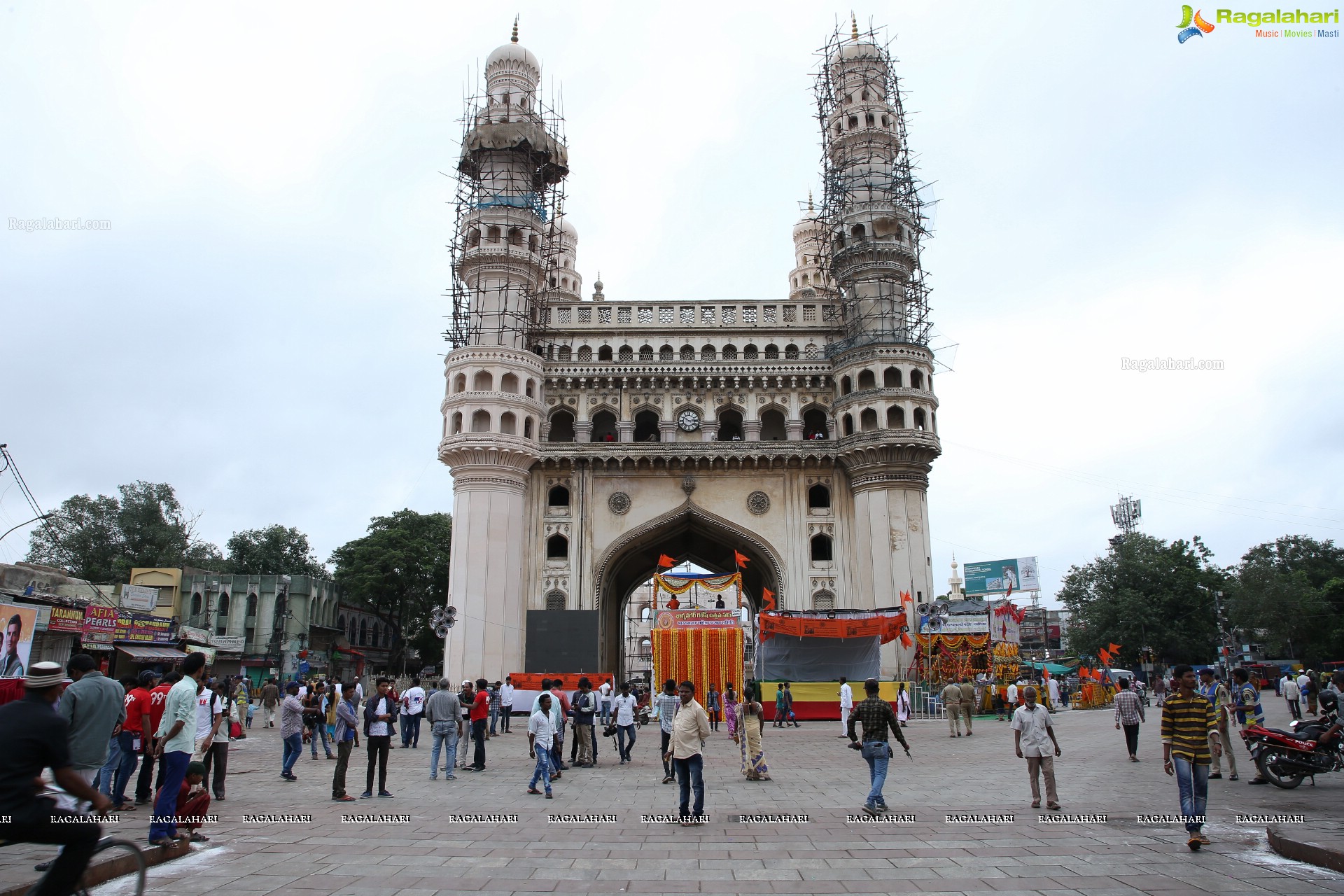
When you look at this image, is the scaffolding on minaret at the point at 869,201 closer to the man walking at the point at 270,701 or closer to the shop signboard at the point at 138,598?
the man walking at the point at 270,701

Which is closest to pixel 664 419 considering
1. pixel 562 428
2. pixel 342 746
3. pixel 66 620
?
pixel 562 428

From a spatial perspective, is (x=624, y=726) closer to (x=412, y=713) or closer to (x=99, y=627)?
(x=412, y=713)

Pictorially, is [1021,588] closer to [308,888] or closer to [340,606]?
[340,606]

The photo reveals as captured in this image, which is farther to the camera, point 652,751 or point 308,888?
point 652,751

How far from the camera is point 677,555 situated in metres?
44.2

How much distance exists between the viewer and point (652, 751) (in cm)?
2008

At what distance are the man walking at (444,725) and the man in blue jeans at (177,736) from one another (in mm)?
5513

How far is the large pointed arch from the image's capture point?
3697cm

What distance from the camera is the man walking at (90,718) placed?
24.6 ft

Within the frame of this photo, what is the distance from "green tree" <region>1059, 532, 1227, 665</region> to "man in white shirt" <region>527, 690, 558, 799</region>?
49.9 m

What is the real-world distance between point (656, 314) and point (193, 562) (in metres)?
38.3

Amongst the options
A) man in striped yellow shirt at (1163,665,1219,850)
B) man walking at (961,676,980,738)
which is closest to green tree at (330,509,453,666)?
man walking at (961,676,980,738)

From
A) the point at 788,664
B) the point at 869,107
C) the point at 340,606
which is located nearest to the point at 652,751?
the point at 788,664

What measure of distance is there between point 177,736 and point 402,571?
147ft
